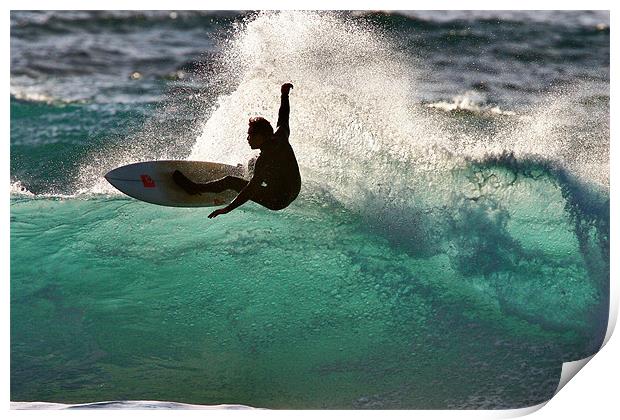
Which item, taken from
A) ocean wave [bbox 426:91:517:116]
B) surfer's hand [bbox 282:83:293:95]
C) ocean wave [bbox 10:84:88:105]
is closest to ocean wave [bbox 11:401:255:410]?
ocean wave [bbox 10:84:88:105]

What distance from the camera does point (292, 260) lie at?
231 inches

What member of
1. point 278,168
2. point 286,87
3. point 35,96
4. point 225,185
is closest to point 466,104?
point 286,87

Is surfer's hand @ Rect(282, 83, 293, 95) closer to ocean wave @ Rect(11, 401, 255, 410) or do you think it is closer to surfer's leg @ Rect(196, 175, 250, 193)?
surfer's leg @ Rect(196, 175, 250, 193)

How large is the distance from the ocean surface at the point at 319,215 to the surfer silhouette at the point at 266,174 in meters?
0.07

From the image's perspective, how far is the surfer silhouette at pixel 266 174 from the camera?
5.81 m

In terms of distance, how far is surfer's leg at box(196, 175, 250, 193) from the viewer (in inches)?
230

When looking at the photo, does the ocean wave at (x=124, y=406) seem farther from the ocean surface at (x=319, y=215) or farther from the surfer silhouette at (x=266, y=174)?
the surfer silhouette at (x=266, y=174)

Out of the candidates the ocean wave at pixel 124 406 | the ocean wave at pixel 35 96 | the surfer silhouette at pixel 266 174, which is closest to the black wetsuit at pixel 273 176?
the surfer silhouette at pixel 266 174

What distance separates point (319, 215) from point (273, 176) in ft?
1.30

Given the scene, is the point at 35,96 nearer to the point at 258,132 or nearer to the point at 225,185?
the point at 225,185

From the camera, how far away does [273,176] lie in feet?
19.1

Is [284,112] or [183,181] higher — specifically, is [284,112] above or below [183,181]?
above

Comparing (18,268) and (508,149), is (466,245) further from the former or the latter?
(18,268)

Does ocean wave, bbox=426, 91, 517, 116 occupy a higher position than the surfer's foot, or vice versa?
ocean wave, bbox=426, 91, 517, 116
